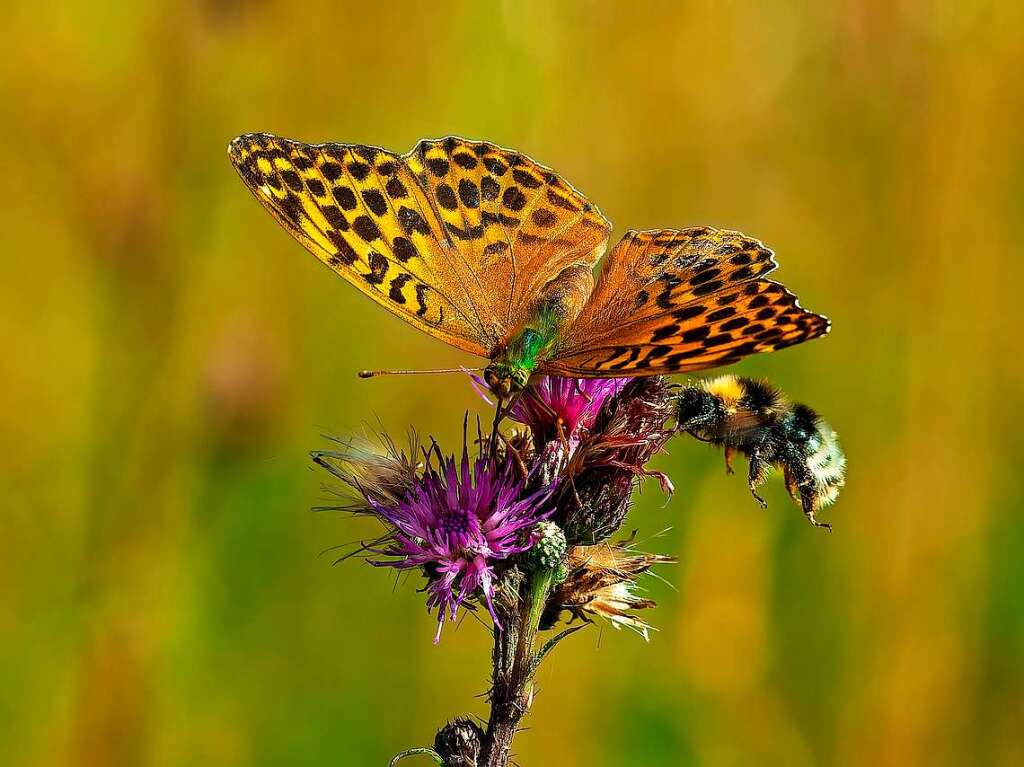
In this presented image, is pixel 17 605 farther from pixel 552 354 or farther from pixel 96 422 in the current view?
pixel 552 354

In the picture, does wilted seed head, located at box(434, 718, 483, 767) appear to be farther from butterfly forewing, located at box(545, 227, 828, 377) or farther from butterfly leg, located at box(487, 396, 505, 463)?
butterfly forewing, located at box(545, 227, 828, 377)

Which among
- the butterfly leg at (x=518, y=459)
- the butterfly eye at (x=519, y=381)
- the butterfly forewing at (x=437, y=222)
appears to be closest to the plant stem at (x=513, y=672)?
the butterfly leg at (x=518, y=459)

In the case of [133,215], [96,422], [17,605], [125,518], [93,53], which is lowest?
[17,605]

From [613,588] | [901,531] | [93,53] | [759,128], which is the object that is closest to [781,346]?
[613,588]

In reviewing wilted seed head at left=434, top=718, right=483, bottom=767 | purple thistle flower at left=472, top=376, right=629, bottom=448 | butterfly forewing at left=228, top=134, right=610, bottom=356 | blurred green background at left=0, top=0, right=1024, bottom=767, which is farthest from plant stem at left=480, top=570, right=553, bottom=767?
blurred green background at left=0, top=0, right=1024, bottom=767

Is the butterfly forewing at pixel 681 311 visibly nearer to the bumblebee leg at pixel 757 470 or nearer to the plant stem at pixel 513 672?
the bumblebee leg at pixel 757 470

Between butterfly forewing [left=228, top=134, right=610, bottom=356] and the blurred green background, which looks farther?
the blurred green background
